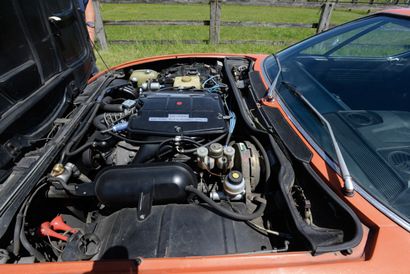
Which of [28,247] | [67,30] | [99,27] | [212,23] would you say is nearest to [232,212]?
[28,247]

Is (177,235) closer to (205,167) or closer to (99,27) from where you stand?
(205,167)

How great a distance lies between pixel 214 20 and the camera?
237 inches

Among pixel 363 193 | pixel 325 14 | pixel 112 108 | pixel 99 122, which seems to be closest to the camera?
pixel 363 193

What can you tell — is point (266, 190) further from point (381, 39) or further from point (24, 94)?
point (381, 39)

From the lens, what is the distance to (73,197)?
1.34 metres

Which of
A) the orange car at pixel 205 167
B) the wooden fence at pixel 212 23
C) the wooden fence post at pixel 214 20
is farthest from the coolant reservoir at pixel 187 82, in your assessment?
the wooden fence post at pixel 214 20

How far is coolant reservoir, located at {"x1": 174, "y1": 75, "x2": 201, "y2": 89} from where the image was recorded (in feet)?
6.96

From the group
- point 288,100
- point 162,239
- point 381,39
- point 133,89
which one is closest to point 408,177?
point 288,100

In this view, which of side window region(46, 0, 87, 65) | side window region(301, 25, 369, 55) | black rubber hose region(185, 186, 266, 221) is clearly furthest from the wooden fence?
black rubber hose region(185, 186, 266, 221)

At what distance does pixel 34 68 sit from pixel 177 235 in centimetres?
137

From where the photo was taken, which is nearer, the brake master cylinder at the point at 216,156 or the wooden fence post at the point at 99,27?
the brake master cylinder at the point at 216,156

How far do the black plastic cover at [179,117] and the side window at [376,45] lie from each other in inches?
50.7

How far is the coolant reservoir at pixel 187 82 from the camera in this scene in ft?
6.96

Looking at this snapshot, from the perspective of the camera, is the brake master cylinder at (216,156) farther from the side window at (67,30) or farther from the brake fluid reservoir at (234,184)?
the side window at (67,30)
